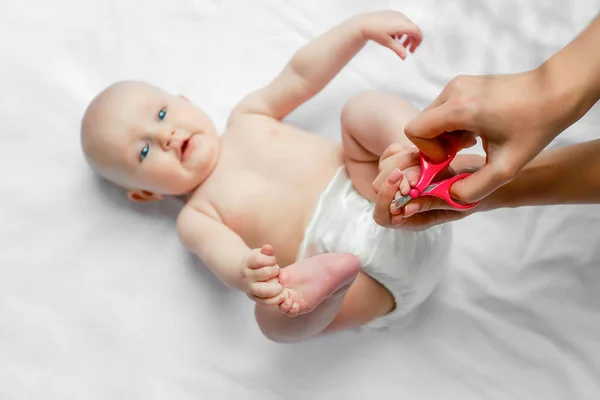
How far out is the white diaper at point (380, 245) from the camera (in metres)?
1.01

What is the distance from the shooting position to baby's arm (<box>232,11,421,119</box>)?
3.54 ft

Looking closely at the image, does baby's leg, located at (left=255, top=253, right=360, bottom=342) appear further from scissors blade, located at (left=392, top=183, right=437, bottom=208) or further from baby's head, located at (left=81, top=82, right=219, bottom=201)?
baby's head, located at (left=81, top=82, right=219, bottom=201)

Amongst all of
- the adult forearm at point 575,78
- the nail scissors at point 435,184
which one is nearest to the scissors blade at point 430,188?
the nail scissors at point 435,184

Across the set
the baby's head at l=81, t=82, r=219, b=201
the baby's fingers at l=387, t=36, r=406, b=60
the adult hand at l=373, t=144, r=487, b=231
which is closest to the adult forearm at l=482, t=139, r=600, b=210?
the adult hand at l=373, t=144, r=487, b=231

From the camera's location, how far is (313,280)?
2.76 ft

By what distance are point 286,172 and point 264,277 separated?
30cm

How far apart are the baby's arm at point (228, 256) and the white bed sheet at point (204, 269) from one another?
0.35 ft

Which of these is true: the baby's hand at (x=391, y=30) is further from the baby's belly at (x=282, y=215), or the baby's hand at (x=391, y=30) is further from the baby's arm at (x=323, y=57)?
the baby's belly at (x=282, y=215)

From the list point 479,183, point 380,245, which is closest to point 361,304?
point 380,245

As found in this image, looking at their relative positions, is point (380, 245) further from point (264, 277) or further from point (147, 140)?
point (147, 140)

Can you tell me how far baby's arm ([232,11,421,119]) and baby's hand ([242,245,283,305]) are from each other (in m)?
0.41

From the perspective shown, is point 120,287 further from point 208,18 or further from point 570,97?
point 570,97

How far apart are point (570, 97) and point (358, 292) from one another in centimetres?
50

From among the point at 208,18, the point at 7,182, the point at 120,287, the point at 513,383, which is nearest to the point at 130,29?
the point at 208,18
